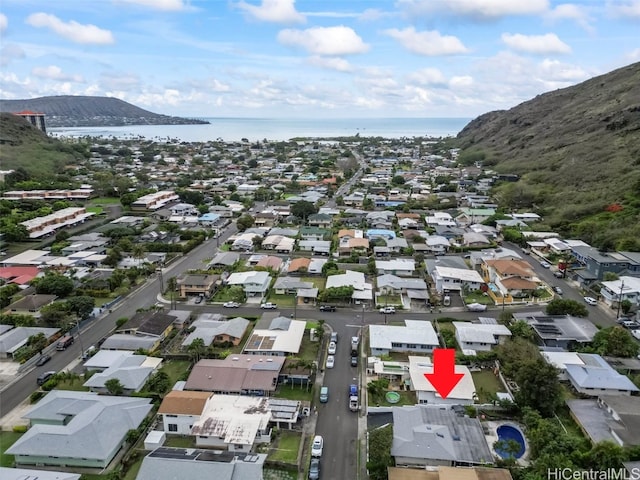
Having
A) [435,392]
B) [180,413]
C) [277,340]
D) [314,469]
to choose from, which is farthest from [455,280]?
[180,413]

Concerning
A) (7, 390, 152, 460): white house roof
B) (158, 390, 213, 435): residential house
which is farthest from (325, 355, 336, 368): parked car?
(7, 390, 152, 460): white house roof

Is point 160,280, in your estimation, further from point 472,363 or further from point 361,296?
point 472,363

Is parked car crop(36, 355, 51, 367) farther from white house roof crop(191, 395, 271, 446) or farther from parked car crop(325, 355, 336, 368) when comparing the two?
parked car crop(325, 355, 336, 368)

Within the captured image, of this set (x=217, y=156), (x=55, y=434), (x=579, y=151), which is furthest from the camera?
(x=217, y=156)

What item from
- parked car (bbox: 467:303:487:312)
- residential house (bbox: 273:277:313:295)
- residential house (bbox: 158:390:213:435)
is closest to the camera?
residential house (bbox: 158:390:213:435)

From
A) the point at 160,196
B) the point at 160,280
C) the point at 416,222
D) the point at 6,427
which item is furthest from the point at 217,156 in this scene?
the point at 6,427

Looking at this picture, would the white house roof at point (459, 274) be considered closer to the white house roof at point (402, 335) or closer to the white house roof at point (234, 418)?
the white house roof at point (402, 335)

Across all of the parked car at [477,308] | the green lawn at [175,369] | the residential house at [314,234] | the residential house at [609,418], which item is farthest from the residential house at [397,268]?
the green lawn at [175,369]
